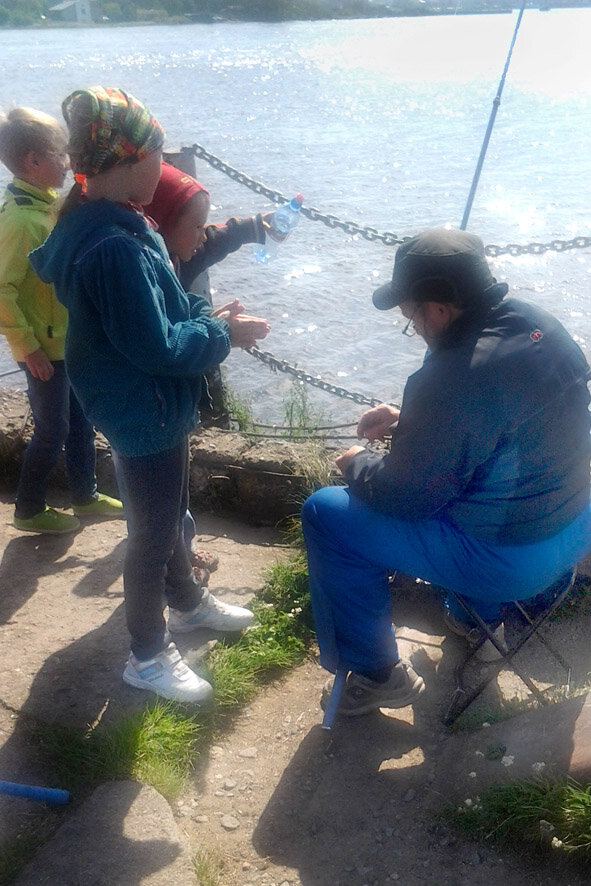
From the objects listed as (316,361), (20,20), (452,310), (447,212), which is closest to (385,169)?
(447,212)

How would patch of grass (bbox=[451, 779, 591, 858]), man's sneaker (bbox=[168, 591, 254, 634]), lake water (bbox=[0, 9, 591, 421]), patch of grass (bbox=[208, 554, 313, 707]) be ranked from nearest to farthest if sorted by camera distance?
patch of grass (bbox=[451, 779, 591, 858])
patch of grass (bbox=[208, 554, 313, 707])
man's sneaker (bbox=[168, 591, 254, 634])
lake water (bbox=[0, 9, 591, 421])

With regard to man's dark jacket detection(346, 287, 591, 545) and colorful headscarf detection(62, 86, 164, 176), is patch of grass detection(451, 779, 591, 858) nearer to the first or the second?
man's dark jacket detection(346, 287, 591, 545)

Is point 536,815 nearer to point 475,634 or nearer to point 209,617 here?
point 475,634

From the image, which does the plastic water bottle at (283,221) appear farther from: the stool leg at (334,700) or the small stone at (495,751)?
the small stone at (495,751)

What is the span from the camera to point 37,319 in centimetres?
357

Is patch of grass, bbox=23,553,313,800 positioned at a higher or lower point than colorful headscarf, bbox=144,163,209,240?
lower

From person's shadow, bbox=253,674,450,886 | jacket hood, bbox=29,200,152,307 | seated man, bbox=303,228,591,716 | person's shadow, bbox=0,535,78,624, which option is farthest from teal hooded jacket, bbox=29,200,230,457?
person's shadow, bbox=0,535,78,624

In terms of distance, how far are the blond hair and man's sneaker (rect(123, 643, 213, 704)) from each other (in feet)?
6.49

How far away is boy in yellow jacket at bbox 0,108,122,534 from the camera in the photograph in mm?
3357

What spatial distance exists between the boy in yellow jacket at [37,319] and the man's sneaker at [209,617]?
0.96m

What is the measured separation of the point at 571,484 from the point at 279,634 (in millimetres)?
1373

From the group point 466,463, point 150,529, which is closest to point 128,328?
point 150,529

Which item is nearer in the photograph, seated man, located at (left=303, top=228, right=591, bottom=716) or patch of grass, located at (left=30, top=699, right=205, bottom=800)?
seated man, located at (left=303, top=228, right=591, bottom=716)

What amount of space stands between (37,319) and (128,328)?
1423 millimetres
